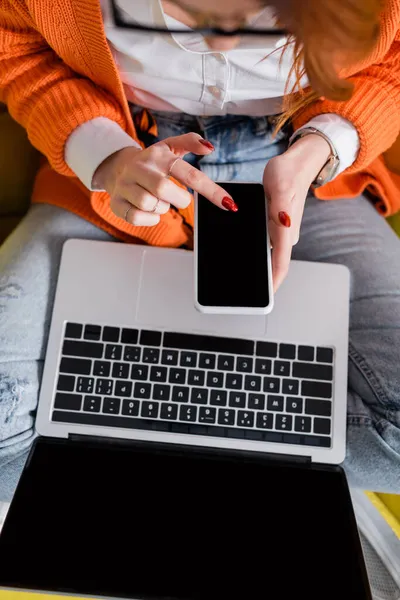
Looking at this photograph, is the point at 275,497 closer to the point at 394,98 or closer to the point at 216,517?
the point at 216,517

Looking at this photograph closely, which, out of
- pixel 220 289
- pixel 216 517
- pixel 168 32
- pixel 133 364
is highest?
pixel 168 32

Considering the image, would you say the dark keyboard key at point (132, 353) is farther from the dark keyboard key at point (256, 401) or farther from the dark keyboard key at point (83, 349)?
the dark keyboard key at point (256, 401)

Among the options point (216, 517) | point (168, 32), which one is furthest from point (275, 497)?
point (168, 32)

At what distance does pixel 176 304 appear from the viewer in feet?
2.30

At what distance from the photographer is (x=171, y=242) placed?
2.55 ft

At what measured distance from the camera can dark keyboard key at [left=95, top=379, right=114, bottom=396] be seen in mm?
671

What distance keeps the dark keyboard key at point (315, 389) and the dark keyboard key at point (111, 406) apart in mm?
242

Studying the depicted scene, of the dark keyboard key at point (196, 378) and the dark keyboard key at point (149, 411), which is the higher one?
the dark keyboard key at point (196, 378)

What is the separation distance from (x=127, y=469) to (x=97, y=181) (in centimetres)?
37

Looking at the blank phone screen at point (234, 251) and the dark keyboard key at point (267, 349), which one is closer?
the blank phone screen at point (234, 251)

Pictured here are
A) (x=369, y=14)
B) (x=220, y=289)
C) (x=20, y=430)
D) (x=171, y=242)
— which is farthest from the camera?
(x=171, y=242)

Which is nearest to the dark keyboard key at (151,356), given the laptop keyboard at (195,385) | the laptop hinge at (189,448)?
the laptop keyboard at (195,385)

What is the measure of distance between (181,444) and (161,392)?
0.07 m

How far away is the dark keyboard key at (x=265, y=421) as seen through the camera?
2.19 feet
